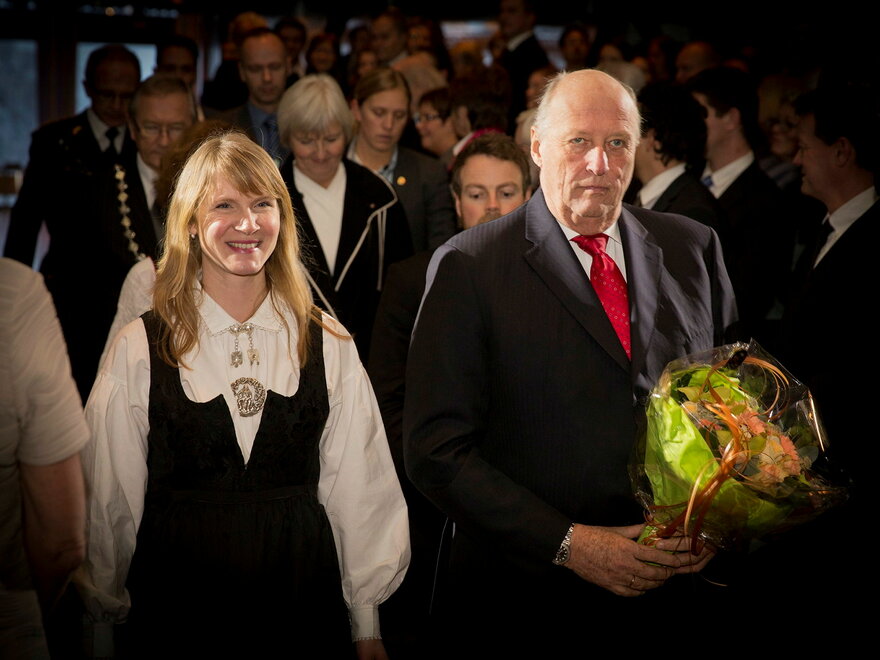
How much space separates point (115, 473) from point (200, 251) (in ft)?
1.93

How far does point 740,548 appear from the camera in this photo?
6.70 ft

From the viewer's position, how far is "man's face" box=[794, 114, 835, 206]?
3.74 metres

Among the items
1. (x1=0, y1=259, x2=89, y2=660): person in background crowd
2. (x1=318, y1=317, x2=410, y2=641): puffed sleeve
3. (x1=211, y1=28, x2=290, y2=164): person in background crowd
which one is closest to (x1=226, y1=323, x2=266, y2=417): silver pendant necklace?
(x1=318, y1=317, x2=410, y2=641): puffed sleeve

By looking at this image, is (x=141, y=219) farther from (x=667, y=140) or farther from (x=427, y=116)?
(x=427, y=116)

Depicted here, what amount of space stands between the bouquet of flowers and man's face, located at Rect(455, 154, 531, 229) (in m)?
1.45

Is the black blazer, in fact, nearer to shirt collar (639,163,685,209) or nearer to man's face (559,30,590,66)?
shirt collar (639,163,685,209)

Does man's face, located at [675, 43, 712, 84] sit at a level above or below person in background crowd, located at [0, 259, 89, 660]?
above

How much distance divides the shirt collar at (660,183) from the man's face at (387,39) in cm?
391

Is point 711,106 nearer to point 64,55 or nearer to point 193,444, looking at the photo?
point 193,444

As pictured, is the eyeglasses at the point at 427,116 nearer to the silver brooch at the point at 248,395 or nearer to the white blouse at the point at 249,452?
the white blouse at the point at 249,452

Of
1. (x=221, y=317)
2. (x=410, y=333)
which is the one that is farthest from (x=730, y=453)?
(x=410, y=333)

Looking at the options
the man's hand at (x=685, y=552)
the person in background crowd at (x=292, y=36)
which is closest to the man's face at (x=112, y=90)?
the person in background crowd at (x=292, y=36)

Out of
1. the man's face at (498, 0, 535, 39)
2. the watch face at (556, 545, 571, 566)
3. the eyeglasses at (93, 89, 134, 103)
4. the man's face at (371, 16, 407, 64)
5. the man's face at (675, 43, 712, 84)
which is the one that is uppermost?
the man's face at (498, 0, 535, 39)

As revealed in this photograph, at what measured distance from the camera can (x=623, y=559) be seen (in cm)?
212
